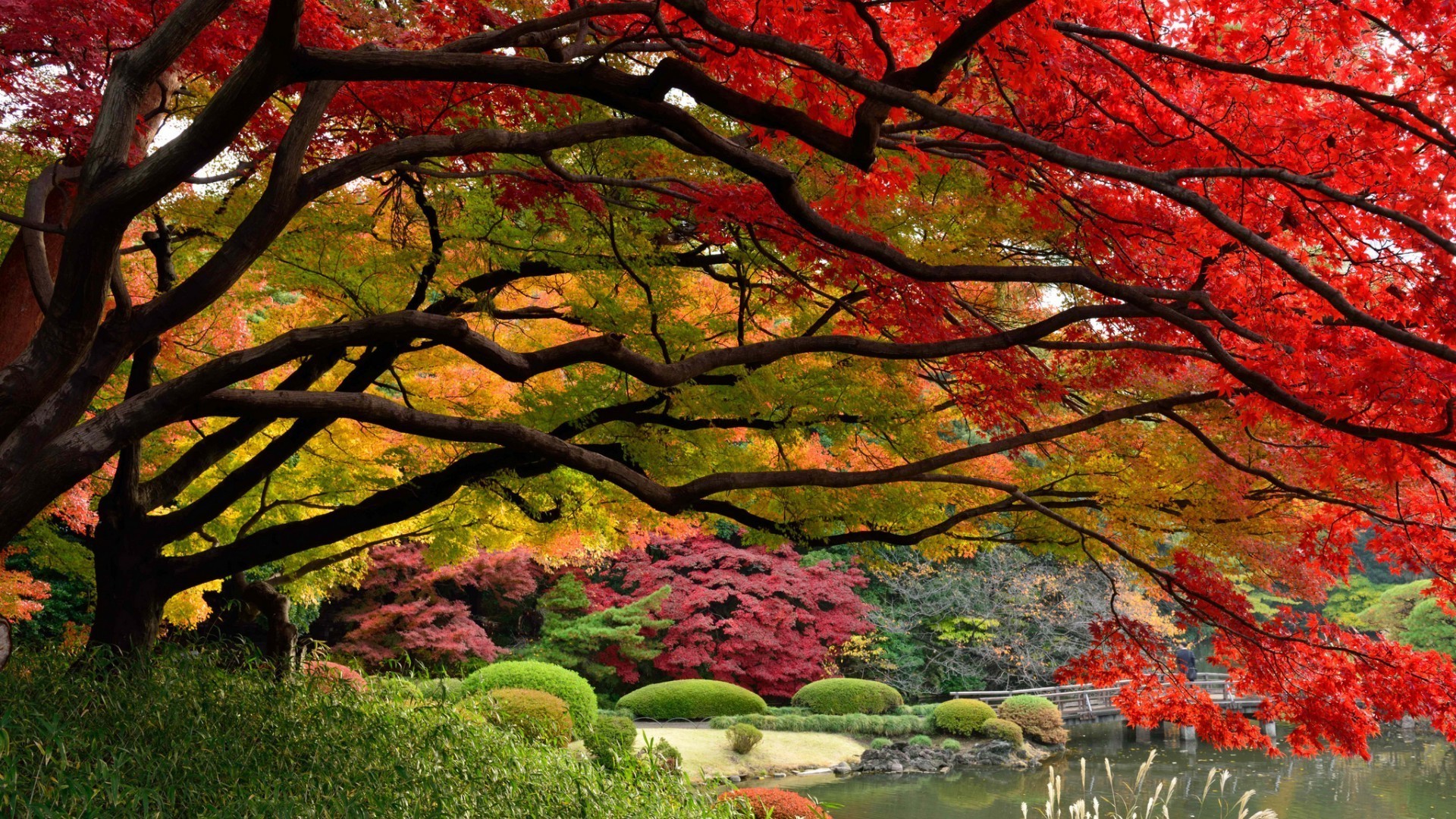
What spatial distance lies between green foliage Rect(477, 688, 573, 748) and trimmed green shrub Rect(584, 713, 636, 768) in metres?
0.30

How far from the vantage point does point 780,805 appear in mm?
8688

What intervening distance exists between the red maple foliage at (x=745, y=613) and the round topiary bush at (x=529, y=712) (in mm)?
7009

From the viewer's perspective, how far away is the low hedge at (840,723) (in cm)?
1686

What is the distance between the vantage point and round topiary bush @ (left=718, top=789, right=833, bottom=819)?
8242 mm

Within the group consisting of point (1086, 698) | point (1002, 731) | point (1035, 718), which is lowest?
point (1002, 731)

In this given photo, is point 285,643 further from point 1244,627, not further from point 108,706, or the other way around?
point 1244,627

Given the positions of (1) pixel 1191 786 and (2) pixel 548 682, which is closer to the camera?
(2) pixel 548 682

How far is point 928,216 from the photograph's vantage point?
20.8ft

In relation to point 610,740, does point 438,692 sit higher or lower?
higher

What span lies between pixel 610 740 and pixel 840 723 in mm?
9011

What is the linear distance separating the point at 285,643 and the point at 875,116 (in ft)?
21.0

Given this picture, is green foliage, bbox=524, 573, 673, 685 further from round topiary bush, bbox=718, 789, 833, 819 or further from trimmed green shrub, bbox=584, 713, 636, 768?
round topiary bush, bbox=718, 789, 833, 819

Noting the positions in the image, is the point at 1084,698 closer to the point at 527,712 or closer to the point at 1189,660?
the point at 1189,660

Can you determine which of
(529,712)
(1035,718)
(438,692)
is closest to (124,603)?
(438,692)
